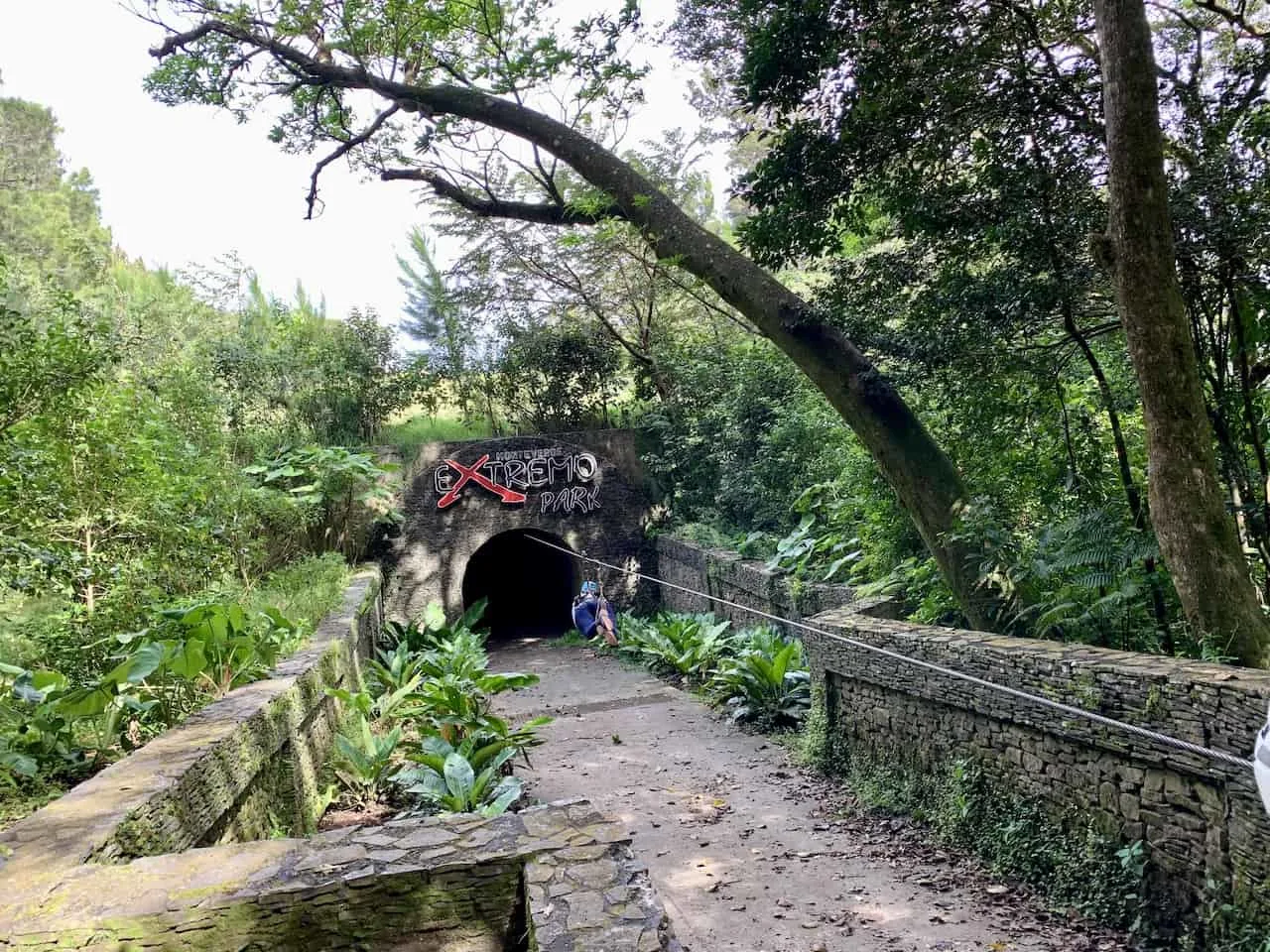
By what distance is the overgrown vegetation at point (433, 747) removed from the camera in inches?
230

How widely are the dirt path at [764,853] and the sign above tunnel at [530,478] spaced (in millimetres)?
6095

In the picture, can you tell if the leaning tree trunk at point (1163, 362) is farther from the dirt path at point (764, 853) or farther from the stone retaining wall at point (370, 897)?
the stone retaining wall at point (370, 897)

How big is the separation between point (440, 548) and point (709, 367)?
5424mm

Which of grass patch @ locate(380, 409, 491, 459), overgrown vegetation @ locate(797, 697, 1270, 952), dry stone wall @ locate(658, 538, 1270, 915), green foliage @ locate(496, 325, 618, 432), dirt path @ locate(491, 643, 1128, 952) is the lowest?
dirt path @ locate(491, 643, 1128, 952)

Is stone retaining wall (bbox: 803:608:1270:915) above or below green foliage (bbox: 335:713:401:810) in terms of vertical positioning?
above

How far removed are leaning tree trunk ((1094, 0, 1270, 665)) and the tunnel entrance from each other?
521 inches

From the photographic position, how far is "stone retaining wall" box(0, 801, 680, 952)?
9.52 feet

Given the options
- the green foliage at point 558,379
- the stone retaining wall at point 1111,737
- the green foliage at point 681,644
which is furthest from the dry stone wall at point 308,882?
the green foliage at point 558,379

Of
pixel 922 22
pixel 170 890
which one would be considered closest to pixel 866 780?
pixel 170 890

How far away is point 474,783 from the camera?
19.4ft

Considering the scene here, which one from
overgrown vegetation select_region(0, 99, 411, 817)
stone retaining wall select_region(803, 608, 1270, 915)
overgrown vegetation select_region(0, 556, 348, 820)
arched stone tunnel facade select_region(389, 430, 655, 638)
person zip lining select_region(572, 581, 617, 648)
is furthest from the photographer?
arched stone tunnel facade select_region(389, 430, 655, 638)

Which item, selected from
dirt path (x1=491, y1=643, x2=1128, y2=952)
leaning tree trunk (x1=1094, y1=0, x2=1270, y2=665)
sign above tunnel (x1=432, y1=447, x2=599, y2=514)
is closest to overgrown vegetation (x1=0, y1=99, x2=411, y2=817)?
sign above tunnel (x1=432, y1=447, x2=599, y2=514)

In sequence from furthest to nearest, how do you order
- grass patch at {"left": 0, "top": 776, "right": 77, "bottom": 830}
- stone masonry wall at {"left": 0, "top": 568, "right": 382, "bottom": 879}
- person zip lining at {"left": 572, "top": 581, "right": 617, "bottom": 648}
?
person zip lining at {"left": 572, "top": 581, "right": 617, "bottom": 648} → grass patch at {"left": 0, "top": 776, "right": 77, "bottom": 830} → stone masonry wall at {"left": 0, "top": 568, "right": 382, "bottom": 879}

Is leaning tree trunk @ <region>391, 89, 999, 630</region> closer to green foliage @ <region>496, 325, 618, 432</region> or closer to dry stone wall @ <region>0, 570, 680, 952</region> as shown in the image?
dry stone wall @ <region>0, 570, 680, 952</region>
